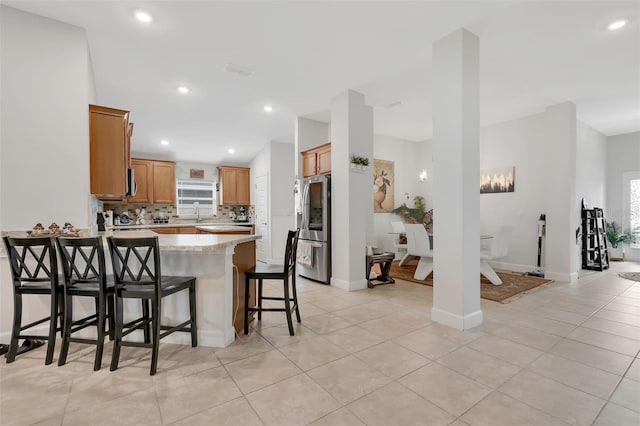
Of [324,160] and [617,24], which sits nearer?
[617,24]

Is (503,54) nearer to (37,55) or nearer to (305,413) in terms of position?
(305,413)

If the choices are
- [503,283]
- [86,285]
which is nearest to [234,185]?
[86,285]

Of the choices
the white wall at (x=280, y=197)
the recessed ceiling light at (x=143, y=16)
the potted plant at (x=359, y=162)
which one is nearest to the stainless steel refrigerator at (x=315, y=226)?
the potted plant at (x=359, y=162)

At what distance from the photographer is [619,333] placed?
273 cm

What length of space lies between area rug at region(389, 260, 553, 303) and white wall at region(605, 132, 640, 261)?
3351mm

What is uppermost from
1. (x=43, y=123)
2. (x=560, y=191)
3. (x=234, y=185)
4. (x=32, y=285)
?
(x=43, y=123)

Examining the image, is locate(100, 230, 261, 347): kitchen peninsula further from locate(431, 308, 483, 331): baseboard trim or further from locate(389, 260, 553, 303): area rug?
locate(389, 260, 553, 303): area rug

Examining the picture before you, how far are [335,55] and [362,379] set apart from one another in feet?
10.2

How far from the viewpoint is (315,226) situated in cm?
471

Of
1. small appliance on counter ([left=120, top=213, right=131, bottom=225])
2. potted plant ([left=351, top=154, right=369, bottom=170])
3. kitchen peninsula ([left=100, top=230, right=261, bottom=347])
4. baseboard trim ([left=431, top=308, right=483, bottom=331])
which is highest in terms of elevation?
potted plant ([left=351, top=154, right=369, bottom=170])

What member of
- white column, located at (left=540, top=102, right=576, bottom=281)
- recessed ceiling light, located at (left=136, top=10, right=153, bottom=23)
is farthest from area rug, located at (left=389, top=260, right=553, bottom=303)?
recessed ceiling light, located at (left=136, top=10, right=153, bottom=23)

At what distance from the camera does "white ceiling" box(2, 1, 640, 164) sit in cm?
261

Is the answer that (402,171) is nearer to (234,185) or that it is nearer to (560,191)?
(560,191)

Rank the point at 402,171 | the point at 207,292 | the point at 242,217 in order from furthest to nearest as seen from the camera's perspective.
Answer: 1. the point at 242,217
2. the point at 402,171
3. the point at 207,292
